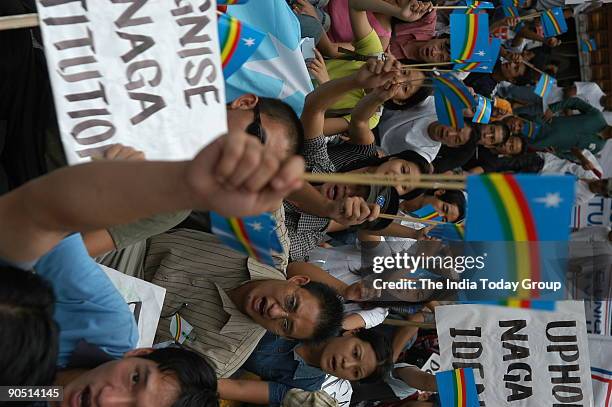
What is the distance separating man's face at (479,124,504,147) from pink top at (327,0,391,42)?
1.28 meters

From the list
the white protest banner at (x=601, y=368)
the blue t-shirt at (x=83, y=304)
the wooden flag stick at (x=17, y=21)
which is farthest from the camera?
the white protest banner at (x=601, y=368)

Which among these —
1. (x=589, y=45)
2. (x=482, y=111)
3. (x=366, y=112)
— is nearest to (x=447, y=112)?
(x=366, y=112)

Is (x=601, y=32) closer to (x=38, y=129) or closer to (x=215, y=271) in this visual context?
(x=215, y=271)

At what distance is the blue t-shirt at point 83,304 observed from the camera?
1498 mm

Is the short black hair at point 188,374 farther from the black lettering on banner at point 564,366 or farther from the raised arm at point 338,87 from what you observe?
the black lettering on banner at point 564,366

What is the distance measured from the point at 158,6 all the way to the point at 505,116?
3912 mm

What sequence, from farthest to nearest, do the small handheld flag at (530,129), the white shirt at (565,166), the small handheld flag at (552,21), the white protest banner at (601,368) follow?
the white shirt at (565,166) < the small handheld flag at (552,21) < the small handheld flag at (530,129) < the white protest banner at (601,368)

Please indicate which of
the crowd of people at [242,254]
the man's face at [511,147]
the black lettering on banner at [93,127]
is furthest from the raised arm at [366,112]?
the man's face at [511,147]

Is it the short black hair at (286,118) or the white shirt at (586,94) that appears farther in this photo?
the white shirt at (586,94)

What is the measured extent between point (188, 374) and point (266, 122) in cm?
83

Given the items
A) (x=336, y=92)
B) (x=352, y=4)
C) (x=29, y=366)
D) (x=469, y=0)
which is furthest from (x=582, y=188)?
(x=29, y=366)

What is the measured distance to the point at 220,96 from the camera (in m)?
1.83

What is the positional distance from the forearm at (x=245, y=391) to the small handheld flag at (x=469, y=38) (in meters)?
2.07

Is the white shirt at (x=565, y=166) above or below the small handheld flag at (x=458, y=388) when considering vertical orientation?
above
